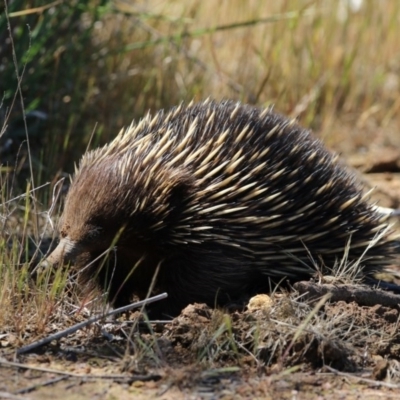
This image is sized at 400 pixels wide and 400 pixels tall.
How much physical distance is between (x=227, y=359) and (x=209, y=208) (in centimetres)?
81

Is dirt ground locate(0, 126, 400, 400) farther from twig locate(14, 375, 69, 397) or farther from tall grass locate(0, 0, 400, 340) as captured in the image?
tall grass locate(0, 0, 400, 340)

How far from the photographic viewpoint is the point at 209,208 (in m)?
4.11

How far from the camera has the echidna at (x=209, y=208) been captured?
400 centimetres

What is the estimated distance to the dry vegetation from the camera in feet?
11.5

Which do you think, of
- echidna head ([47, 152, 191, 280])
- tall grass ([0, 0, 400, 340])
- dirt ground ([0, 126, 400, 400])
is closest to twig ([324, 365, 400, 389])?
dirt ground ([0, 126, 400, 400])

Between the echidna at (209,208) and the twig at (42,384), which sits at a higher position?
the echidna at (209,208)

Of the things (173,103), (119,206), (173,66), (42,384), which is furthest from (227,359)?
(173,66)

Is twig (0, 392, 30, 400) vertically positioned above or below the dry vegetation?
below

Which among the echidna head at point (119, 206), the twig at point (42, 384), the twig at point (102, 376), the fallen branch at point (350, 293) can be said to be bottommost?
the twig at point (42, 384)

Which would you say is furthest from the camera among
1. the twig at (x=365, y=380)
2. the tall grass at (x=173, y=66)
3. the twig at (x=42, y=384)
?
the tall grass at (x=173, y=66)

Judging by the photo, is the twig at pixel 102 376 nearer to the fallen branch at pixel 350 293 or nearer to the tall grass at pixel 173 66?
the fallen branch at pixel 350 293

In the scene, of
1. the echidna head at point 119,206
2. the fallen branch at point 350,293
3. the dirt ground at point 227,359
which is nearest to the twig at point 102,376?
the dirt ground at point 227,359

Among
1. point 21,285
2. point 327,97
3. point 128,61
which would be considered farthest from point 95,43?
point 21,285

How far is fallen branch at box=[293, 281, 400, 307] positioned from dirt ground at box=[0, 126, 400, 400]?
0.21 ft
